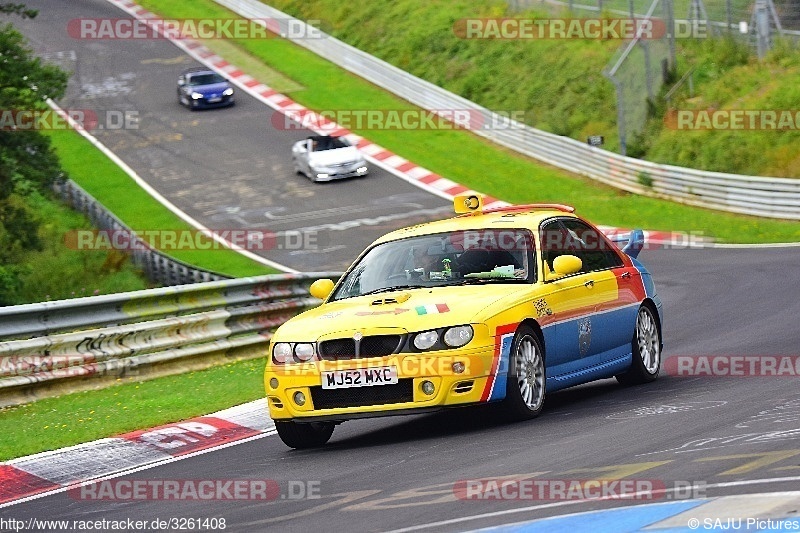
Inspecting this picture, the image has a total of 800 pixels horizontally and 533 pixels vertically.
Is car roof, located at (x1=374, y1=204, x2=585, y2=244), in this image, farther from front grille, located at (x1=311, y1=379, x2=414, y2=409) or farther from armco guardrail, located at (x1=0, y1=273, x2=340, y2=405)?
armco guardrail, located at (x1=0, y1=273, x2=340, y2=405)

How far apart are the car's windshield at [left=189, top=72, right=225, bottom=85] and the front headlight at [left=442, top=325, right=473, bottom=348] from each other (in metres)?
35.8

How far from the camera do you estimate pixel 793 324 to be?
47.7 ft

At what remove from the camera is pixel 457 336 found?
938 centimetres

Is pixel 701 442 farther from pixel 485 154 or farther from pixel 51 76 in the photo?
pixel 485 154

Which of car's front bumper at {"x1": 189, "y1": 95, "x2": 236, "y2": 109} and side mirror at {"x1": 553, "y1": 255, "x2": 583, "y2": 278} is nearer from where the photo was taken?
side mirror at {"x1": 553, "y1": 255, "x2": 583, "y2": 278}

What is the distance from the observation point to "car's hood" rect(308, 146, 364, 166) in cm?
3556

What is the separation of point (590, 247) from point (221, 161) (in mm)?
28273

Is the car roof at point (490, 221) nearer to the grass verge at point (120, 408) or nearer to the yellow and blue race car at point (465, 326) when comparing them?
the yellow and blue race car at point (465, 326)

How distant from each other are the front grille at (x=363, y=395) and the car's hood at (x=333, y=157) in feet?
85.8

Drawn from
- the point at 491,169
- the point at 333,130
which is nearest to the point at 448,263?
the point at 491,169
